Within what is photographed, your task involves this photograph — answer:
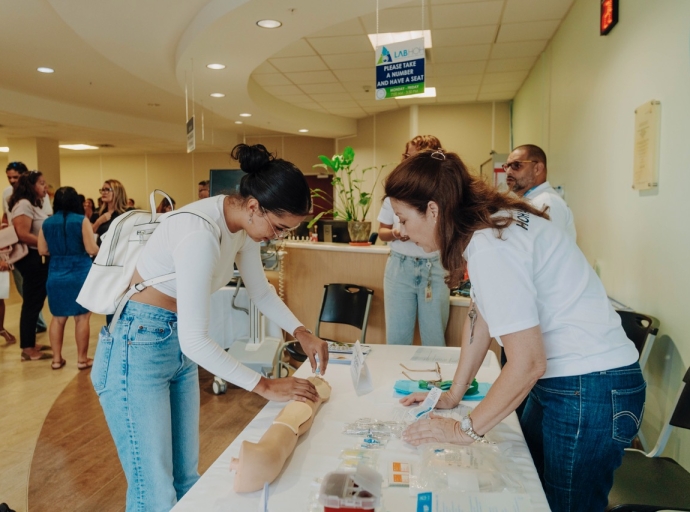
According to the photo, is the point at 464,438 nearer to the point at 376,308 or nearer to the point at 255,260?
the point at 255,260

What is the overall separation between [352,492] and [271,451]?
0.37m

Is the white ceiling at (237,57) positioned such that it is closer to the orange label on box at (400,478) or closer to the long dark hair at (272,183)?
the long dark hair at (272,183)

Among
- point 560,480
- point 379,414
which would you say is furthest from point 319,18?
point 560,480

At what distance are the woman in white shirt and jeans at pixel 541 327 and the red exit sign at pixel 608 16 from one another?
98.3 inches

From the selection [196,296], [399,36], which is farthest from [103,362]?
[399,36]

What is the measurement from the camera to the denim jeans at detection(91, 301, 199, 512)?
1521 mm

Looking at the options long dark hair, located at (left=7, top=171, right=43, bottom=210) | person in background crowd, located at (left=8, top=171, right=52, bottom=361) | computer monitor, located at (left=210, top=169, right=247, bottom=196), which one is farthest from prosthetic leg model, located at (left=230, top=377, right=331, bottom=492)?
long dark hair, located at (left=7, top=171, right=43, bottom=210)

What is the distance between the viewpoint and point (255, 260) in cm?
189

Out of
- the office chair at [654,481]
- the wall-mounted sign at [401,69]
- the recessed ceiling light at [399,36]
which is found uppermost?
the recessed ceiling light at [399,36]

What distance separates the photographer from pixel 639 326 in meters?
2.46

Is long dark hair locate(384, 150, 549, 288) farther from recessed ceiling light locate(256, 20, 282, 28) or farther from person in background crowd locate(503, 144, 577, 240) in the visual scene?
recessed ceiling light locate(256, 20, 282, 28)

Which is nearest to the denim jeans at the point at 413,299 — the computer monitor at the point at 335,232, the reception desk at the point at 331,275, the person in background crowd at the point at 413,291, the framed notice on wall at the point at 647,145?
the person in background crowd at the point at 413,291

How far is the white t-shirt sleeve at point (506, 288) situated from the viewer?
3.75ft

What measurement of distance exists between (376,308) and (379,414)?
8.46 ft
